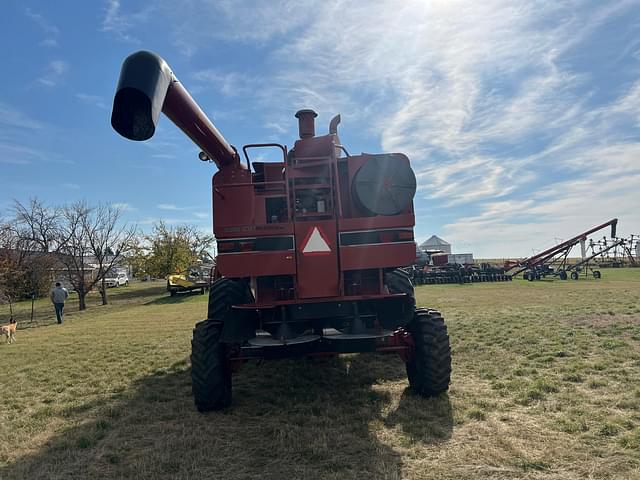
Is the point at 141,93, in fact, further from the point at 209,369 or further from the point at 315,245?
the point at 209,369

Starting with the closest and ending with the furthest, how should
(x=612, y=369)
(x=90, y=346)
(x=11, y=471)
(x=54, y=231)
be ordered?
(x=11, y=471) < (x=612, y=369) < (x=90, y=346) < (x=54, y=231)

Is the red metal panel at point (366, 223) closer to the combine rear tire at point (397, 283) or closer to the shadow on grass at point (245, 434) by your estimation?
the combine rear tire at point (397, 283)

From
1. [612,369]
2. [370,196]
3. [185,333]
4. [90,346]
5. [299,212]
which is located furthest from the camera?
[185,333]

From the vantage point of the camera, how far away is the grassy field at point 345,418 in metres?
A: 3.65

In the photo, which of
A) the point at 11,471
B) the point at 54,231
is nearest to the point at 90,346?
the point at 11,471

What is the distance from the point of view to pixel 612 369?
5977 millimetres

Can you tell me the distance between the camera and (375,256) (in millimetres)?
4727

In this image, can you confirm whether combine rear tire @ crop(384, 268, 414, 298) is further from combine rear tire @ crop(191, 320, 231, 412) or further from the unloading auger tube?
the unloading auger tube

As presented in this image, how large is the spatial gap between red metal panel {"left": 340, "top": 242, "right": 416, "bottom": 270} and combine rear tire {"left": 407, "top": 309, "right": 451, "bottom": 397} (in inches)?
34.2

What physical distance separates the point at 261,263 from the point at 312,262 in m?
0.53

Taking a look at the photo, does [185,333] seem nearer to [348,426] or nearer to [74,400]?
[74,400]

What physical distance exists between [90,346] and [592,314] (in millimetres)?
11959

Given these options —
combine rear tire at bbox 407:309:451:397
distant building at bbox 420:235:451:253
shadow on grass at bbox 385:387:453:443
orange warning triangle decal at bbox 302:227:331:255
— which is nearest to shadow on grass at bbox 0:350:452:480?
shadow on grass at bbox 385:387:453:443

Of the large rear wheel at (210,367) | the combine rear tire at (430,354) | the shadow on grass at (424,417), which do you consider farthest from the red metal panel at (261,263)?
the shadow on grass at (424,417)
